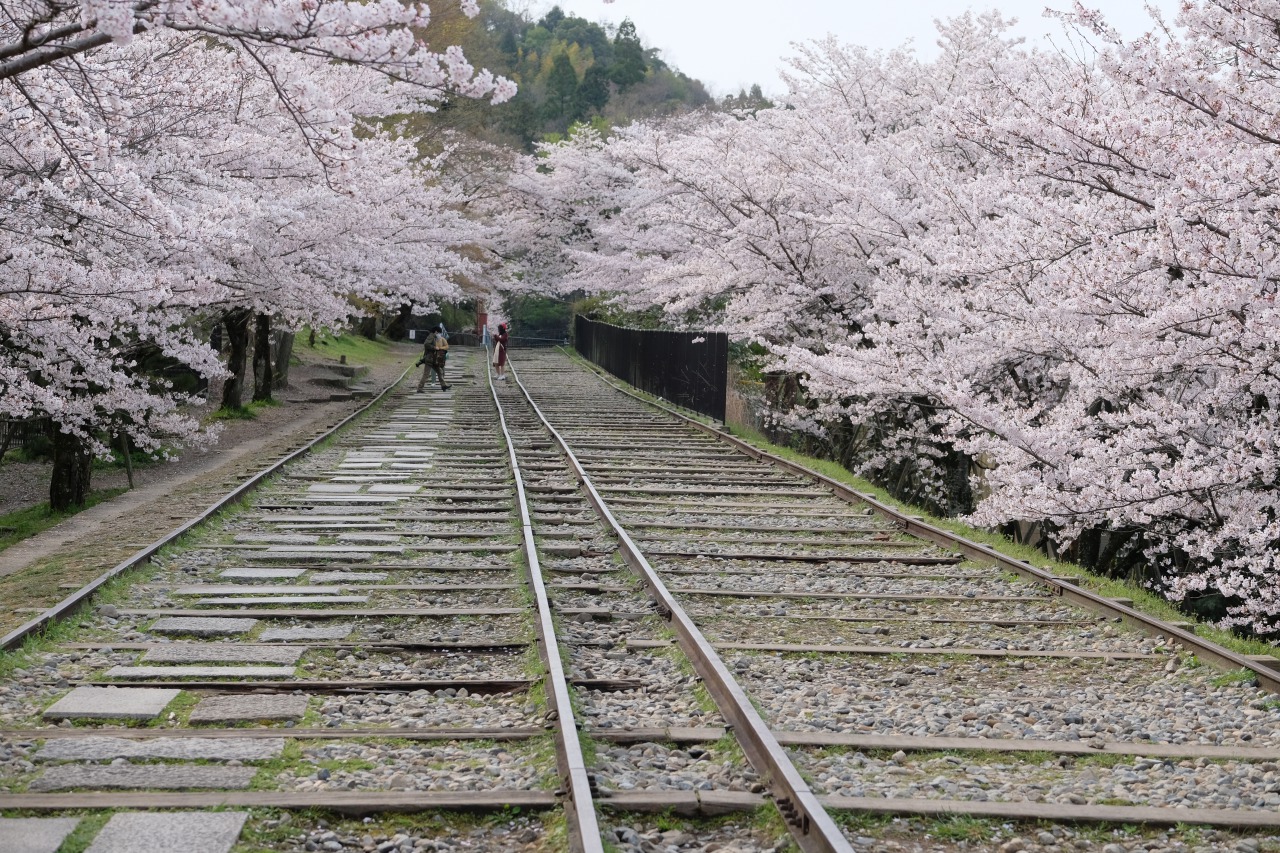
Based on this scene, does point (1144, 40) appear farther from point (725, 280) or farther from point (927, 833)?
point (725, 280)

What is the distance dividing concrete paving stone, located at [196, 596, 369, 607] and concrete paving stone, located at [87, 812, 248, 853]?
351cm

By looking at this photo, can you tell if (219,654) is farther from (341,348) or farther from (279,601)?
(341,348)

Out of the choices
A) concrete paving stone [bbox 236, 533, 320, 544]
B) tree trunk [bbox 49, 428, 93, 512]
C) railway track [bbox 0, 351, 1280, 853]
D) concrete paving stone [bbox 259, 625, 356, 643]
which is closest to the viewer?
railway track [bbox 0, 351, 1280, 853]

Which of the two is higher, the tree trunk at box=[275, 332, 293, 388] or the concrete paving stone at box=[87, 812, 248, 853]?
the tree trunk at box=[275, 332, 293, 388]

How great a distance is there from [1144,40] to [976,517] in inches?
181

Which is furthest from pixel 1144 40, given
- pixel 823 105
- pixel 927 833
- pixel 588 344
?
pixel 588 344

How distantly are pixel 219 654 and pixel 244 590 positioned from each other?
A: 1.51m

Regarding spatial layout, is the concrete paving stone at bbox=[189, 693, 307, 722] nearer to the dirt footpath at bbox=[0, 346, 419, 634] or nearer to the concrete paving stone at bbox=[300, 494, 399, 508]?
the dirt footpath at bbox=[0, 346, 419, 634]

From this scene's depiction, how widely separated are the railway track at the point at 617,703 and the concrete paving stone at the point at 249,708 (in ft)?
0.07

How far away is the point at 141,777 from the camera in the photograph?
465 centimetres

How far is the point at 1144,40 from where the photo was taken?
737 centimetres

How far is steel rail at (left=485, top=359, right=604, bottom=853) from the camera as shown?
3975mm

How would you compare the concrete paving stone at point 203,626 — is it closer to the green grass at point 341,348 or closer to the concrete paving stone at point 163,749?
the concrete paving stone at point 163,749

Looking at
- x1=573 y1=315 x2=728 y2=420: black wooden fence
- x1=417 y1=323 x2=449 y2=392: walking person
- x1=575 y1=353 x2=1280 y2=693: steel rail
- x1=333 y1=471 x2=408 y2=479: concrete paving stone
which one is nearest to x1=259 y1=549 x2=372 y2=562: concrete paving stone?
x1=333 y1=471 x2=408 y2=479: concrete paving stone
